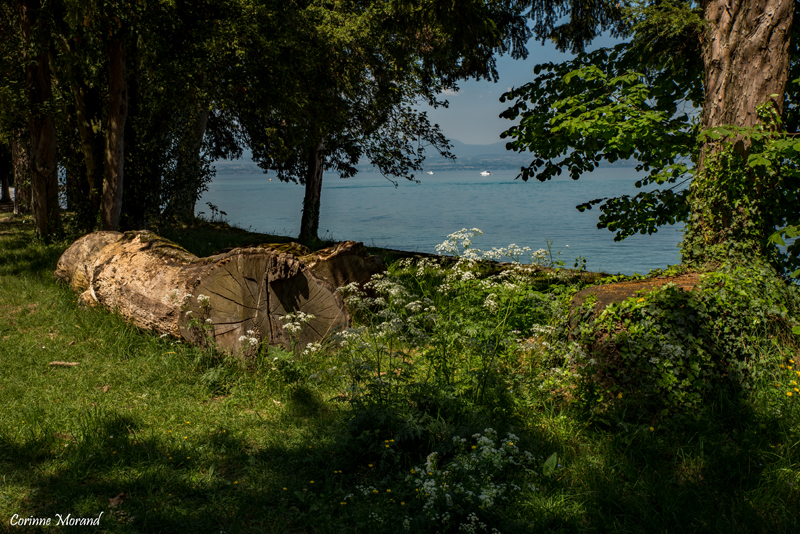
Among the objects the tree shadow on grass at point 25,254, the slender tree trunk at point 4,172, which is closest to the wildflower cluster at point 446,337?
the tree shadow on grass at point 25,254

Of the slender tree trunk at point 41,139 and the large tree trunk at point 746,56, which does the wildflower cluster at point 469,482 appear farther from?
Result: the slender tree trunk at point 41,139

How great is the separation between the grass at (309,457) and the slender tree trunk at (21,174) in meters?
10.5

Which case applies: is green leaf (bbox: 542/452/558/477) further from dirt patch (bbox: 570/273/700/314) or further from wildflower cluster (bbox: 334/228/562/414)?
dirt patch (bbox: 570/273/700/314)

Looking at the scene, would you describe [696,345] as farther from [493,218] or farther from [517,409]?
[493,218]

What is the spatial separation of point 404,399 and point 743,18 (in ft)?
17.0

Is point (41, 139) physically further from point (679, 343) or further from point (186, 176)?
point (679, 343)

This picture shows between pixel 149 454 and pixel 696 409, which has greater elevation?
pixel 696 409

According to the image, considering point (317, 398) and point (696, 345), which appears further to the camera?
point (317, 398)

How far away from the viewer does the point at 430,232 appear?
28.6m

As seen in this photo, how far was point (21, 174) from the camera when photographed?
15305 millimetres

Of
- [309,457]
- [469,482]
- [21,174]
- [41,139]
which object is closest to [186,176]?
[41,139]

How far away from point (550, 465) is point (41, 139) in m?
11.8

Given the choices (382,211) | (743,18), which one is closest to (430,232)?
(382,211)

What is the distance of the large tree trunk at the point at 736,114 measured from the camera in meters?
5.05
